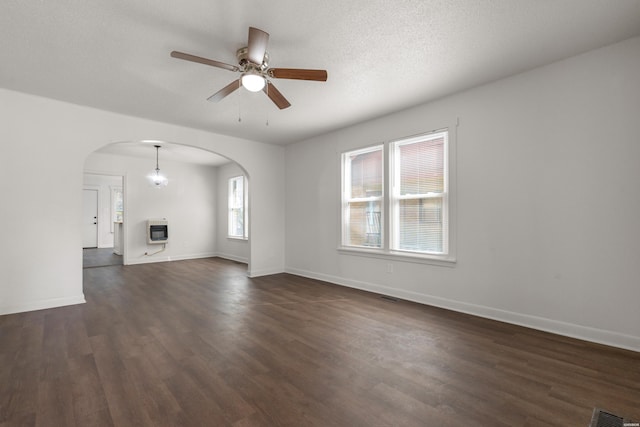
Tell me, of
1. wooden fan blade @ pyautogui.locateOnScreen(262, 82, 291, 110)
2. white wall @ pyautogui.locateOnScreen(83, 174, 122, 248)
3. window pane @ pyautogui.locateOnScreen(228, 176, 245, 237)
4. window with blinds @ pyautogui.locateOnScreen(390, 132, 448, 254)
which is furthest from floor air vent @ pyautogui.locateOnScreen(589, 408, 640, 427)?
white wall @ pyautogui.locateOnScreen(83, 174, 122, 248)

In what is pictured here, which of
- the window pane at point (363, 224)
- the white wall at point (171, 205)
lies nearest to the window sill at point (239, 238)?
the white wall at point (171, 205)

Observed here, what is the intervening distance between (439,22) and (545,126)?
1.72 metres

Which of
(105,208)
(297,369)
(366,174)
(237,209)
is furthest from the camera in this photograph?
(105,208)

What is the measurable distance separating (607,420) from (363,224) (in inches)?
143

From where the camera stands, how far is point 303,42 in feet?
8.79

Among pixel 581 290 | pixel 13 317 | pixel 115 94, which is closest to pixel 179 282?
pixel 13 317

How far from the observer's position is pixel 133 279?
5.77 m

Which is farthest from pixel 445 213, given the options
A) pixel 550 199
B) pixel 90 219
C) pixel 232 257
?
pixel 90 219

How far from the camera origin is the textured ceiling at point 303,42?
226 centimetres

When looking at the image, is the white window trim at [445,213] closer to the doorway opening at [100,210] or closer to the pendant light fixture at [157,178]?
the pendant light fixture at [157,178]

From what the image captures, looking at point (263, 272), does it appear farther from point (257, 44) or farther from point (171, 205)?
point (257, 44)

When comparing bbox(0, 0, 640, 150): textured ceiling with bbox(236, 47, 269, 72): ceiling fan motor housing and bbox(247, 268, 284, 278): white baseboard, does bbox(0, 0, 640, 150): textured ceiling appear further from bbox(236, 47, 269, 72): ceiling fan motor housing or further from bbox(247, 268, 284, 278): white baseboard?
bbox(247, 268, 284, 278): white baseboard

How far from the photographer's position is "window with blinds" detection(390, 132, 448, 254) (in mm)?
4051

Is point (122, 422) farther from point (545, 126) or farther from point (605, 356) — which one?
point (545, 126)
